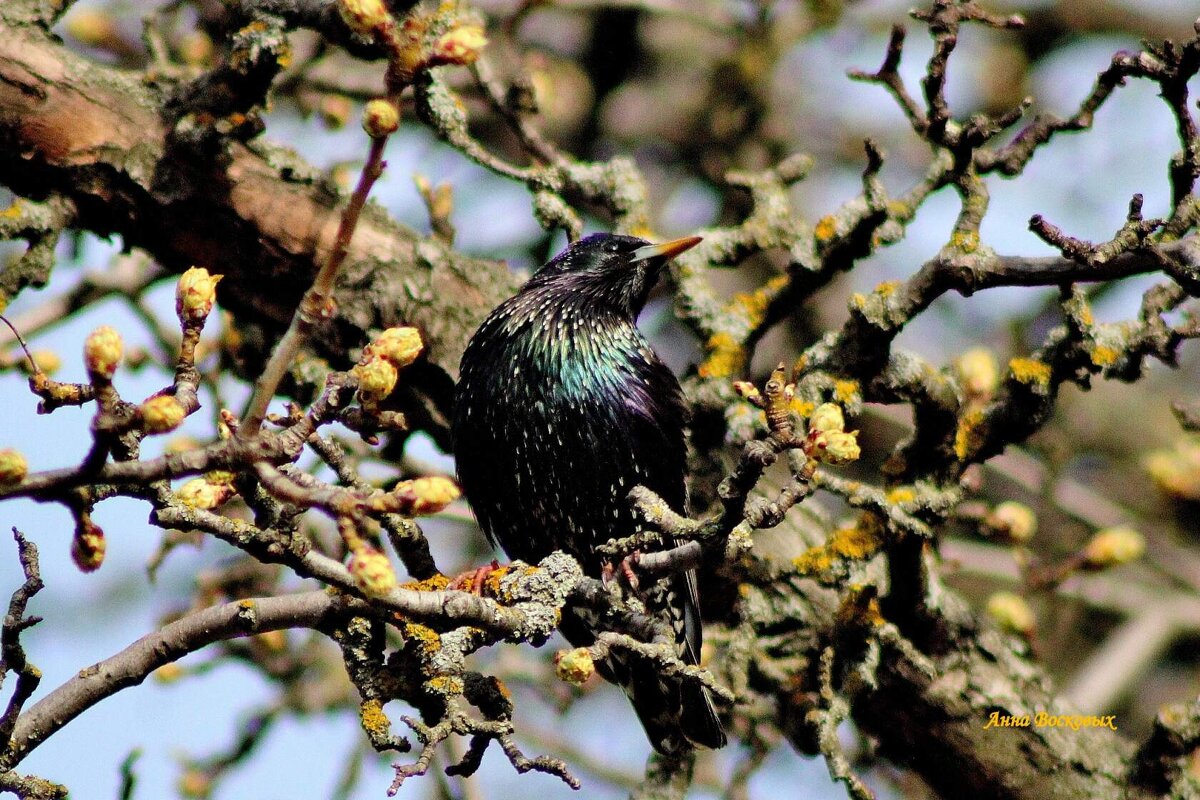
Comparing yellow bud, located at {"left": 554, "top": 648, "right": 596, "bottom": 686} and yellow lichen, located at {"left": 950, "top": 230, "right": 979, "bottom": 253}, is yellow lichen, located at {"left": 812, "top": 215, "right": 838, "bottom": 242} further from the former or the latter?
yellow bud, located at {"left": 554, "top": 648, "right": 596, "bottom": 686}

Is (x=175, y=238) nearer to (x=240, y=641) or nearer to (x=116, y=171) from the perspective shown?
(x=116, y=171)

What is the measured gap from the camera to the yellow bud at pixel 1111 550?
161 inches

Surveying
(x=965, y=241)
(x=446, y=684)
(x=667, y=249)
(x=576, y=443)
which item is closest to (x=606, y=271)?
(x=667, y=249)

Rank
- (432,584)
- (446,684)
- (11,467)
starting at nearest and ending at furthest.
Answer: (11,467), (446,684), (432,584)

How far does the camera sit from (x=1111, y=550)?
4.09 metres

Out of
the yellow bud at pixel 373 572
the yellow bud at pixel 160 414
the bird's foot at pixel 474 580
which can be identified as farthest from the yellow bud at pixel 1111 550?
the yellow bud at pixel 160 414

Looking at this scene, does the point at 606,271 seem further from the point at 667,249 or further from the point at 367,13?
the point at 367,13

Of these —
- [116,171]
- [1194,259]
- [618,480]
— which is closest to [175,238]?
[116,171]

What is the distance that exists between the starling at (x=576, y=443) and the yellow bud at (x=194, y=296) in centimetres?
190

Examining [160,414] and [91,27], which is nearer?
[160,414]

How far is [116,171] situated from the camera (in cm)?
349

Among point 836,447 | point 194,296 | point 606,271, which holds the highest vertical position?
point 606,271

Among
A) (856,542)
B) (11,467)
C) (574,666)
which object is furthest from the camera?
(856,542)

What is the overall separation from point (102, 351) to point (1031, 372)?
236 cm
